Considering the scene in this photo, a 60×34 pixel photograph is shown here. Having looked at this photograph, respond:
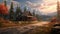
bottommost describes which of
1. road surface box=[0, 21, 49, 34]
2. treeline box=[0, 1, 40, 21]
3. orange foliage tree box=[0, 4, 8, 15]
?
road surface box=[0, 21, 49, 34]

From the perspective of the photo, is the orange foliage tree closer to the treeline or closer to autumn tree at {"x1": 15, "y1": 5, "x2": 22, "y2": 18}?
the treeline

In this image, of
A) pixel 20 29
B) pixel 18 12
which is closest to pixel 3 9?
pixel 18 12

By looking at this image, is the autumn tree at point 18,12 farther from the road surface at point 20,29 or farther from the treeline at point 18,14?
the road surface at point 20,29

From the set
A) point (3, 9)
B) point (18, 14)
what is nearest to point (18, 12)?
point (18, 14)

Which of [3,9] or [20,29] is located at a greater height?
[3,9]

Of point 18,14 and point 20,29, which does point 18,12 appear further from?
point 20,29

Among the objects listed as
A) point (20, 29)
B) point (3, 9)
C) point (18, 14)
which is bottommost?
point (20, 29)

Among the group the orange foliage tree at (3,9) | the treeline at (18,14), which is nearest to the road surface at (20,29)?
the treeline at (18,14)

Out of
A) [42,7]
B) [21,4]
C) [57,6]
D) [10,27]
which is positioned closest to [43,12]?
[42,7]

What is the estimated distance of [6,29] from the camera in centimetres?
267

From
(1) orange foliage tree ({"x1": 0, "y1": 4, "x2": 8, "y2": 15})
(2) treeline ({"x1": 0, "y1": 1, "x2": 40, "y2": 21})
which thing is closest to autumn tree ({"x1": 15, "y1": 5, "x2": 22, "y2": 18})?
(2) treeline ({"x1": 0, "y1": 1, "x2": 40, "y2": 21})

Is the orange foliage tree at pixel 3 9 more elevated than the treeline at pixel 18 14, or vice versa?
the orange foliage tree at pixel 3 9

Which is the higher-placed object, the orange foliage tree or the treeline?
the orange foliage tree

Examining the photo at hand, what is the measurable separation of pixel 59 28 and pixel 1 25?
4.05 feet
